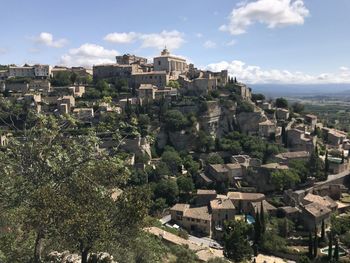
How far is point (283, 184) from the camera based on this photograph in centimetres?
4606

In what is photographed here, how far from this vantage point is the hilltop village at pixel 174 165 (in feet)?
50.1

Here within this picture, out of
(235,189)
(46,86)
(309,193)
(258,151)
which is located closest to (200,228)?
(235,189)

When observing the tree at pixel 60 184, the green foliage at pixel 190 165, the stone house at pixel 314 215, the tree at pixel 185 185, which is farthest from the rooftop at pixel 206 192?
the tree at pixel 60 184

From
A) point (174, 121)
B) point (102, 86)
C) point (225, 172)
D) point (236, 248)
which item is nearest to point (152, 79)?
point (102, 86)

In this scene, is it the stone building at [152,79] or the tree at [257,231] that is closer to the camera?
the tree at [257,231]

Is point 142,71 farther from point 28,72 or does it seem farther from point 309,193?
point 309,193

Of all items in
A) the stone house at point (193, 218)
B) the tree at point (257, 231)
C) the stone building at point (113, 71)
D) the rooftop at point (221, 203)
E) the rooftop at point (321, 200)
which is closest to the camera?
the tree at point (257, 231)

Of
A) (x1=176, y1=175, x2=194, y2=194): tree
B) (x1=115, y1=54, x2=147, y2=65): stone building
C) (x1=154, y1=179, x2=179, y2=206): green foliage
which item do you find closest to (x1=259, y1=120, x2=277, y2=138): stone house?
(x1=176, y1=175, x2=194, y2=194): tree

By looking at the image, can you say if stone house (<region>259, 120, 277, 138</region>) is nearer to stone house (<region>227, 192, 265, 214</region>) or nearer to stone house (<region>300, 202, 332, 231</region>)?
stone house (<region>227, 192, 265, 214</region>)

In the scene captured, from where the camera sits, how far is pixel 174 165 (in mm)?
51750

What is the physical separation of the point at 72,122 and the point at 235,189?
1402 inches

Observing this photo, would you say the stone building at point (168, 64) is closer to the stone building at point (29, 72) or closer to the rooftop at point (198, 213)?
the stone building at point (29, 72)

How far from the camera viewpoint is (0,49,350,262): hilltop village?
15281 mm

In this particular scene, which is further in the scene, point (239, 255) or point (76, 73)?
point (76, 73)
